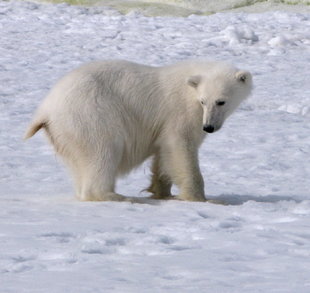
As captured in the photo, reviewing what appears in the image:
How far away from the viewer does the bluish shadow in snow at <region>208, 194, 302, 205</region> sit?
600 centimetres

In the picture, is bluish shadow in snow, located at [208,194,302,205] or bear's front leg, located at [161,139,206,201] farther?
bluish shadow in snow, located at [208,194,302,205]

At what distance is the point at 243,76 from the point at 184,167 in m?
0.79

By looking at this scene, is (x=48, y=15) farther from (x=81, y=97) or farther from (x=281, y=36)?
(x=81, y=97)

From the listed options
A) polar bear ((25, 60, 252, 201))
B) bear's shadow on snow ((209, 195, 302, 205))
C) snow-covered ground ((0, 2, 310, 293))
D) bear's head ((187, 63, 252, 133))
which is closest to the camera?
snow-covered ground ((0, 2, 310, 293))

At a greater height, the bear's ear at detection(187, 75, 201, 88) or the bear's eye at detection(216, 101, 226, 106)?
the bear's ear at detection(187, 75, 201, 88)

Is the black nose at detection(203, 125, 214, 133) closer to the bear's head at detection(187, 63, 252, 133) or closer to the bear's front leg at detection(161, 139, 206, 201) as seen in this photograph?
the bear's head at detection(187, 63, 252, 133)

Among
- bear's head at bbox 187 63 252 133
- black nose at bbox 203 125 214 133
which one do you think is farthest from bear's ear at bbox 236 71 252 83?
black nose at bbox 203 125 214 133

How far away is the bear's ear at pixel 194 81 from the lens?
5.88 meters

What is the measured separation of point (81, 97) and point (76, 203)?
0.71 metres

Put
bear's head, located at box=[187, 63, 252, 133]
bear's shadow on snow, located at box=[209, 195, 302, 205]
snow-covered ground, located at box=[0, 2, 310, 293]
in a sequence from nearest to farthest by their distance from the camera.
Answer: snow-covered ground, located at box=[0, 2, 310, 293] < bear's head, located at box=[187, 63, 252, 133] < bear's shadow on snow, located at box=[209, 195, 302, 205]

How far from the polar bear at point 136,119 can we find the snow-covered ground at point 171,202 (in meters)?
0.28

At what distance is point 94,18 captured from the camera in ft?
55.4

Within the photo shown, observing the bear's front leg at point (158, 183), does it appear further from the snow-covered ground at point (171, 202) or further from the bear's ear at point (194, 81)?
the bear's ear at point (194, 81)

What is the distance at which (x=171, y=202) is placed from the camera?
18.8 ft
